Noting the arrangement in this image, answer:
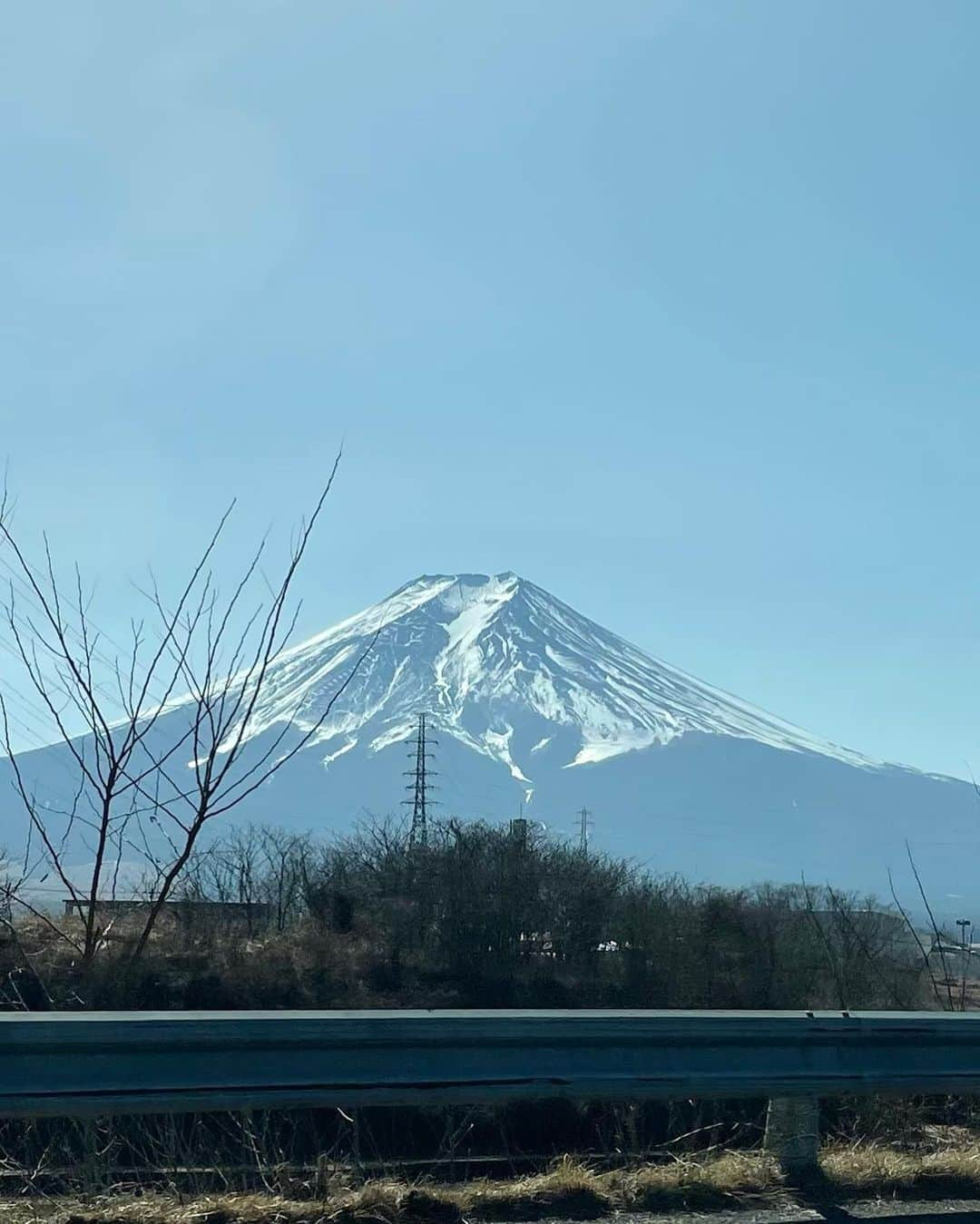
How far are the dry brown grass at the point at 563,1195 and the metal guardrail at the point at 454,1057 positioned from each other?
33 centimetres

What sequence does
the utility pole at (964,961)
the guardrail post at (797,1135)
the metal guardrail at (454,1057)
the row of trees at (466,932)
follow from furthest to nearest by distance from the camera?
the row of trees at (466,932) → the utility pole at (964,961) → the guardrail post at (797,1135) → the metal guardrail at (454,1057)

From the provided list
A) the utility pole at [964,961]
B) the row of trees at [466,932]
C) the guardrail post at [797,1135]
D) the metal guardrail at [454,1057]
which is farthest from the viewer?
the row of trees at [466,932]

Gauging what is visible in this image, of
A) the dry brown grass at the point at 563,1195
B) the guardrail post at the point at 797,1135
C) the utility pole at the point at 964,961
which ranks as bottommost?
the dry brown grass at the point at 563,1195

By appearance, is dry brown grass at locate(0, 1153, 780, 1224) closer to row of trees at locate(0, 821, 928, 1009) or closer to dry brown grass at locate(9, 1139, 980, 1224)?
dry brown grass at locate(9, 1139, 980, 1224)

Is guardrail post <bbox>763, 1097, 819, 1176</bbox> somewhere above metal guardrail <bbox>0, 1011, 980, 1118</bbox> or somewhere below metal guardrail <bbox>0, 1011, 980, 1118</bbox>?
below

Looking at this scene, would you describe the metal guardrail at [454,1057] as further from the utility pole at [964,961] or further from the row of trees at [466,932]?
the row of trees at [466,932]

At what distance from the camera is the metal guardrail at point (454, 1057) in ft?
14.1

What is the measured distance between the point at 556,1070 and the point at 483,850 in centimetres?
2681

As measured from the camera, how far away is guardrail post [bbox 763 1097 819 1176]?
5137 mm

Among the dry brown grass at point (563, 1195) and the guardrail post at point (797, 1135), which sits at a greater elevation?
the guardrail post at point (797, 1135)

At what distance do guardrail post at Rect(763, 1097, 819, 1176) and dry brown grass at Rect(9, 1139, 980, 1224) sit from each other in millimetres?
60

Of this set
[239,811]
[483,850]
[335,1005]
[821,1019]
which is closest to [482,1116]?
[335,1005]

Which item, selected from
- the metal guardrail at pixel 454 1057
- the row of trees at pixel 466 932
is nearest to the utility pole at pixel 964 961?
the metal guardrail at pixel 454 1057

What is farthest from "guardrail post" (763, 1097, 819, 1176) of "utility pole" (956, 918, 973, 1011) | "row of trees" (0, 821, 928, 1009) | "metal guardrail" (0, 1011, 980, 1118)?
"row of trees" (0, 821, 928, 1009)
